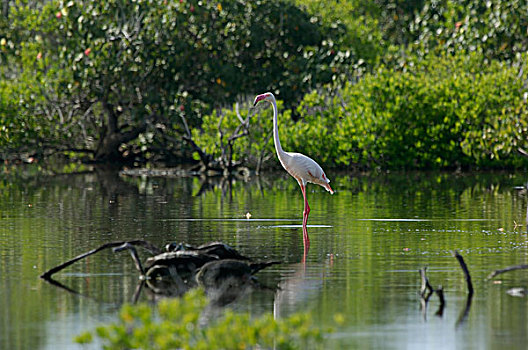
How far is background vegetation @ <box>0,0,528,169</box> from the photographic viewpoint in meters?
29.4

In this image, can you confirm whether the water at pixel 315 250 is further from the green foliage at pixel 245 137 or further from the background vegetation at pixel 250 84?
the green foliage at pixel 245 137

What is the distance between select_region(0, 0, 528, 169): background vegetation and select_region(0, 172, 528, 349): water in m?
4.97

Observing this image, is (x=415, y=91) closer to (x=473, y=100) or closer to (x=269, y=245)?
(x=473, y=100)

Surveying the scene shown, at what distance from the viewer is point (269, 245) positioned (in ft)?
43.4

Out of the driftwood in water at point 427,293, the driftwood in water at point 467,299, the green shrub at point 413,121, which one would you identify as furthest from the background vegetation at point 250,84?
the driftwood in water at point 427,293

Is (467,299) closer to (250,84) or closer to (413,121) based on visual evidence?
(413,121)

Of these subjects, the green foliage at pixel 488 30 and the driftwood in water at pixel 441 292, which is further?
the green foliage at pixel 488 30

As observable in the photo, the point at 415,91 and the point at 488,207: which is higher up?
the point at 415,91

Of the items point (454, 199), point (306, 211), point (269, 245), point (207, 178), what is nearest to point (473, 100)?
point (207, 178)

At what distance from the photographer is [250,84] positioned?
3628 cm

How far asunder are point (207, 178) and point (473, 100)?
7.65 meters

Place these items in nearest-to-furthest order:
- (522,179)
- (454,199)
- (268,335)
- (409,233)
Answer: (268,335) < (409,233) < (454,199) < (522,179)

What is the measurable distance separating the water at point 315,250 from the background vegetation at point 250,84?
4972 mm

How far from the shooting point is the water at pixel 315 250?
27.7 ft
